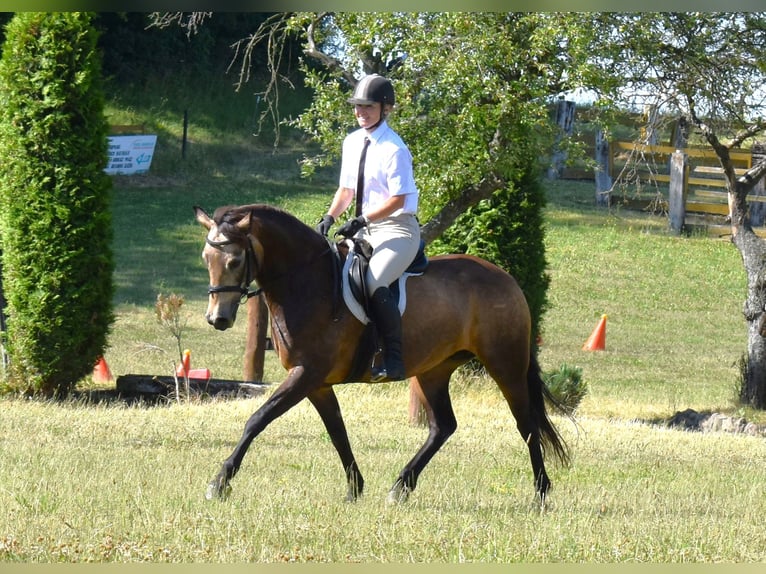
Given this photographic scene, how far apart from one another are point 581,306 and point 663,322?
6.19 feet

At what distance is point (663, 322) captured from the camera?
82.3 ft

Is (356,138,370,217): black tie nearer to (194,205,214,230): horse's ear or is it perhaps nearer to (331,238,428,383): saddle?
(331,238,428,383): saddle

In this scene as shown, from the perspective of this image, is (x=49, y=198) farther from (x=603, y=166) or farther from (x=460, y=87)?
(x=603, y=166)

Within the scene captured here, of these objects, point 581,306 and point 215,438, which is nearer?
A: point 215,438

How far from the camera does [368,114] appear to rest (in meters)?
7.82

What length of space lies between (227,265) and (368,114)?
1480 mm

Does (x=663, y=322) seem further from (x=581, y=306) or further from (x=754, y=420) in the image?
(x=754, y=420)

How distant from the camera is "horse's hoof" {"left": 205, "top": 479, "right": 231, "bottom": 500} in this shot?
7336mm

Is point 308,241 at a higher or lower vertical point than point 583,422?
higher

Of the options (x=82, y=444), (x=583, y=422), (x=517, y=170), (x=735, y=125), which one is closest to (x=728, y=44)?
(x=735, y=125)

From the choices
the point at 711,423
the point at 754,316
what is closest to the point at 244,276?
the point at 711,423

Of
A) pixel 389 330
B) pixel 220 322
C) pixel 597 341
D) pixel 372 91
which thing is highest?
pixel 372 91

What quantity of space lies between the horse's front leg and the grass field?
0.46 feet

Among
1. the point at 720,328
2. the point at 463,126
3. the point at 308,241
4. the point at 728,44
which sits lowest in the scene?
the point at 720,328
